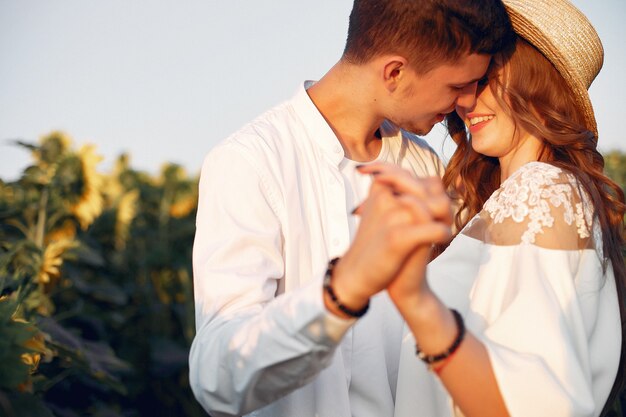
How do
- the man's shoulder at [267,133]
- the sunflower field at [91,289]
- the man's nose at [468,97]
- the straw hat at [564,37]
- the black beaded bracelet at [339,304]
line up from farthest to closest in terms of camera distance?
1. the sunflower field at [91,289]
2. the man's nose at [468,97]
3. the straw hat at [564,37]
4. the man's shoulder at [267,133]
5. the black beaded bracelet at [339,304]

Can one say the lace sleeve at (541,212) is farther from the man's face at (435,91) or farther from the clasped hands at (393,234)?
the clasped hands at (393,234)

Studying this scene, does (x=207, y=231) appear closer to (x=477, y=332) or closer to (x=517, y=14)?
(x=477, y=332)

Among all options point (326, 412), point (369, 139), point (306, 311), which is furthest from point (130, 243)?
point (306, 311)

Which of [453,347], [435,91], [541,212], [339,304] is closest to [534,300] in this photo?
[541,212]

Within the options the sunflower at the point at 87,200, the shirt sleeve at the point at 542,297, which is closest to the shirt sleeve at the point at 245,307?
the shirt sleeve at the point at 542,297

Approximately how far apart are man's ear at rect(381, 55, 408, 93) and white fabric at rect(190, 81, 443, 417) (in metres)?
0.23

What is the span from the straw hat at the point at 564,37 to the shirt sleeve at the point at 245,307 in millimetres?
859

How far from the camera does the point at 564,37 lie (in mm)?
2248

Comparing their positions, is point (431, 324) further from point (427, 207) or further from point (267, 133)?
point (267, 133)

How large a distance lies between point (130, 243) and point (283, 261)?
186 inches

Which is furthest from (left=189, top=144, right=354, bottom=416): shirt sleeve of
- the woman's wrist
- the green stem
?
the green stem

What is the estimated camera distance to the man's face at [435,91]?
2311mm

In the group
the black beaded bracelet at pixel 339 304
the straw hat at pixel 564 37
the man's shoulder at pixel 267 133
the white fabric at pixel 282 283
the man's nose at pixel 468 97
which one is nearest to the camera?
the black beaded bracelet at pixel 339 304

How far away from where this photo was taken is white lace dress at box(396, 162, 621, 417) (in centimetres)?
165
